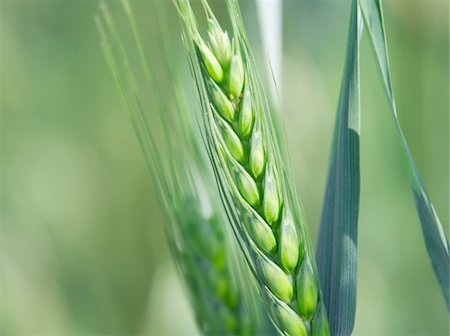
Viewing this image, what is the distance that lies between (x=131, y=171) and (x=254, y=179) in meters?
1.34

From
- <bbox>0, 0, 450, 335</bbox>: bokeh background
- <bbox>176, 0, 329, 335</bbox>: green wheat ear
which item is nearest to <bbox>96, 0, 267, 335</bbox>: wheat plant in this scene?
<bbox>176, 0, 329, 335</bbox>: green wheat ear

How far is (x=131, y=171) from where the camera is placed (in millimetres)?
2016

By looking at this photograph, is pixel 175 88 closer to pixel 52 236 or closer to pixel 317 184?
pixel 317 184

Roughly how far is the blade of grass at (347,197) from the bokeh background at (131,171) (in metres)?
0.81

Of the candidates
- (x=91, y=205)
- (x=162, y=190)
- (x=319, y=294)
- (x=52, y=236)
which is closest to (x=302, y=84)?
(x=91, y=205)

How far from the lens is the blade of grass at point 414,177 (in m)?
0.71

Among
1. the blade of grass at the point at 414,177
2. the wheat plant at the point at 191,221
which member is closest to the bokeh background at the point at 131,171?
the wheat plant at the point at 191,221

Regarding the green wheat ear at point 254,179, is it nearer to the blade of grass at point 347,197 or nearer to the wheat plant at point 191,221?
the blade of grass at point 347,197

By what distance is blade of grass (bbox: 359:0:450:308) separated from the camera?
2.31ft

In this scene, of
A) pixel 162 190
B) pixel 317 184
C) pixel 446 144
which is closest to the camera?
pixel 162 190

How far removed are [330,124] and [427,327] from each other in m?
0.61

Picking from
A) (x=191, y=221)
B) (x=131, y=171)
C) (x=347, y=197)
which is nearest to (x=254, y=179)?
(x=347, y=197)

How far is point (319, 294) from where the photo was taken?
74 cm

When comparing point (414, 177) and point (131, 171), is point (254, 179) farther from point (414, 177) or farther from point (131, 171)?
point (131, 171)
